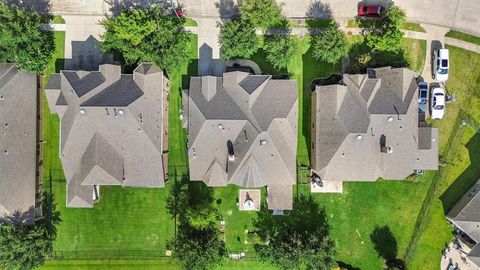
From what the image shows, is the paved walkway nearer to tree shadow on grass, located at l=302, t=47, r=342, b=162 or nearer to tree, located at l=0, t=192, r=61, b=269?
tree shadow on grass, located at l=302, t=47, r=342, b=162

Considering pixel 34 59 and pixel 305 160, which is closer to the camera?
pixel 34 59

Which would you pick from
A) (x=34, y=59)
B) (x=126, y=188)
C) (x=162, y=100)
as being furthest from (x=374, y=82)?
(x=34, y=59)

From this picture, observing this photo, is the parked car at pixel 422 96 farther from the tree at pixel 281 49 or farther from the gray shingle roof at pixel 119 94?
the gray shingle roof at pixel 119 94

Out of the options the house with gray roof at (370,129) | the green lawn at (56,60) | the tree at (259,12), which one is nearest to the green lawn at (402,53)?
the house with gray roof at (370,129)

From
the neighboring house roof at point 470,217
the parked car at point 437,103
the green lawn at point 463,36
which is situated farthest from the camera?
the green lawn at point 463,36

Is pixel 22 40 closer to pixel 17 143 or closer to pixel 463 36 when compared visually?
pixel 17 143

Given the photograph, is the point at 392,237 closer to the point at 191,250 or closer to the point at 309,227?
the point at 309,227

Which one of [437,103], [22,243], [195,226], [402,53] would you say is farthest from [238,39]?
[22,243]
